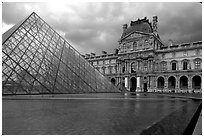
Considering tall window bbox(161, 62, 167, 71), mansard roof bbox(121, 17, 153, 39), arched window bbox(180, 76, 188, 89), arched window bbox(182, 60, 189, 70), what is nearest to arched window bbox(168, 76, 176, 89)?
arched window bbox(180, 76, 188, 89)

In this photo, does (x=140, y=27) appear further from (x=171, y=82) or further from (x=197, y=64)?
(x=197, y=64)

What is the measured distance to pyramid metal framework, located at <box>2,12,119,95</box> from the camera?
398 inches

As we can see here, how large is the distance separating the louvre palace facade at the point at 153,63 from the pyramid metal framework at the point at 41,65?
1069 inches

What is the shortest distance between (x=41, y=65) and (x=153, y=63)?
3626 cm

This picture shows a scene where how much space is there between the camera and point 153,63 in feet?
146

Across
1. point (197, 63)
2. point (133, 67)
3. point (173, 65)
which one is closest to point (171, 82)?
point (173, 65)

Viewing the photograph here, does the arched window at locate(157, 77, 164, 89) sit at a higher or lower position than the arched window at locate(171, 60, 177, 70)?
lower

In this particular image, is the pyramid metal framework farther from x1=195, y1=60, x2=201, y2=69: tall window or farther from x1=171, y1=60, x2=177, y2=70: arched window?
x1=171, y1=60, x2=177, y2=70: arched window

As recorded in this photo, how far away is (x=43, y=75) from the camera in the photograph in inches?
442

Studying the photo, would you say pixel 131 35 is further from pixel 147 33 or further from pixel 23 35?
pixel 23 35

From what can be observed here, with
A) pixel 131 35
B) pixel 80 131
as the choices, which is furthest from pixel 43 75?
pixel 131 35

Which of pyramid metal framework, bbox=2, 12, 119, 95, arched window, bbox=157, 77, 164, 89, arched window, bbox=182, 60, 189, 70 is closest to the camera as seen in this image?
pyramid metal framework, bbox=2, 12, 119, 95

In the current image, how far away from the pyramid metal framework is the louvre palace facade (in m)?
27.1

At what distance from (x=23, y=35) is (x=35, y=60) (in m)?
2.68
